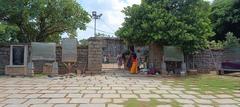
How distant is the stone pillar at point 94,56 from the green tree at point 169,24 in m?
1.09

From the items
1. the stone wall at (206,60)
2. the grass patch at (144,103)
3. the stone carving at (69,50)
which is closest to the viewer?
the grass patch at (144,103)

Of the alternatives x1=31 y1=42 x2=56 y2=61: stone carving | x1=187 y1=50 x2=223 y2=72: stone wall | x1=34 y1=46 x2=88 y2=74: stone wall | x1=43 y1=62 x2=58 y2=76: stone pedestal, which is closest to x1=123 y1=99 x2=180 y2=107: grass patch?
x1=43 y1=62 x2=58 y2=76: stone pedestal

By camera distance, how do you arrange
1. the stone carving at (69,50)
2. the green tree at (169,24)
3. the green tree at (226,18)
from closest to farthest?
the green tree at (169,24) → the stone carving at (69,50) → the green tree at (226,18)

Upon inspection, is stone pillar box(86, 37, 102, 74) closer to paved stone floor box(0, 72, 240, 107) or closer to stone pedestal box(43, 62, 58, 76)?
stone pedestal box(43, 62, 58, 76)

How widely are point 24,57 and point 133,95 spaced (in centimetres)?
740

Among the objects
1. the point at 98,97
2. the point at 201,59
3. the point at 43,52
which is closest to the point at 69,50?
the point at 43,52

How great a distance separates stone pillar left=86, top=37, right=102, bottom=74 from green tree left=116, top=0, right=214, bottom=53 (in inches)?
43.1

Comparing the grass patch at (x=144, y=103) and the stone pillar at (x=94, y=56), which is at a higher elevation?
the stone pillar at (x=94, y=56)

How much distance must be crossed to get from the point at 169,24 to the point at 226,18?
945 centimetres

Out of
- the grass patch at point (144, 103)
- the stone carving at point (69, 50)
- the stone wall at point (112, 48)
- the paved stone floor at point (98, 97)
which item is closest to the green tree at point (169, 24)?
the stone carving at point (69, 50)

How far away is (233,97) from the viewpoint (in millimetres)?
8578

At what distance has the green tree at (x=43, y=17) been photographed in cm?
1984

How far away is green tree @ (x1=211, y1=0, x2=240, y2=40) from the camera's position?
22859 millimetres

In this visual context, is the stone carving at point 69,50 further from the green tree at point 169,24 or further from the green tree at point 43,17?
the green tree at point 43,17
